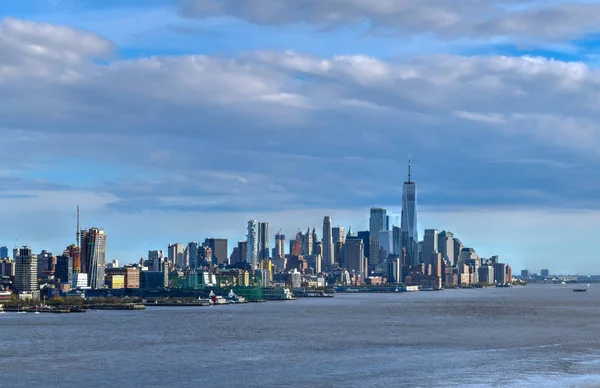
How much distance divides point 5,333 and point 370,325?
54.0 m

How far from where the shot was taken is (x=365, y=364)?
288ft

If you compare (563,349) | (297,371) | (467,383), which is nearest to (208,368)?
(297,371)

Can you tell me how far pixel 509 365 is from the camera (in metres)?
86.6

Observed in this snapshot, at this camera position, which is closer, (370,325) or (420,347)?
(420,347)

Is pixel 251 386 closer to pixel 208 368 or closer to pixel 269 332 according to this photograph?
pixel 208 368

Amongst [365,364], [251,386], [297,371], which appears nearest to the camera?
[251,386]

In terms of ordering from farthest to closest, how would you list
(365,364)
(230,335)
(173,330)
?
1. (173,330)
2. (230,335)
3. (365,364)

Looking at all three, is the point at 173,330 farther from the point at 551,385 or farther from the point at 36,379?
the point at 551,385

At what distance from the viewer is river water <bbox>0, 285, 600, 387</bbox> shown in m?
77.0

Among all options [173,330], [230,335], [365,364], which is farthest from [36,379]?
[173,330]

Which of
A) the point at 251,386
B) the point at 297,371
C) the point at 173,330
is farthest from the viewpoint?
the point at 173,330

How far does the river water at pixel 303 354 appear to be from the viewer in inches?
3031

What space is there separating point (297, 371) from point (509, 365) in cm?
1972

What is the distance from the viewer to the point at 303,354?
318 ft
